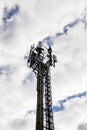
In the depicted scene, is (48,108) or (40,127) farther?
(48,108)

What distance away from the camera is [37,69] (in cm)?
5672

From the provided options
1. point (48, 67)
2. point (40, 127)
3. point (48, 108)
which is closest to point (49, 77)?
point (48, 67)

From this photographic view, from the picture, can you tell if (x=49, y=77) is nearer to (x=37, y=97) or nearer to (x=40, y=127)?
(x=37, y=97)

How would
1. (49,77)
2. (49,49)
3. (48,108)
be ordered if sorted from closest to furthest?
(48,108)
(49,77)
(49,49)

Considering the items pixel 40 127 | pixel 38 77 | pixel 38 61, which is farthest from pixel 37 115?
pixel 38 61

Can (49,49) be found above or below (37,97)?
above

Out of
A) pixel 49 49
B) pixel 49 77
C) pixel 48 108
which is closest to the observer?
pixel 48 108

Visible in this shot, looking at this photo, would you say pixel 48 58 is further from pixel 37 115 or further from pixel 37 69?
pixel 37 115

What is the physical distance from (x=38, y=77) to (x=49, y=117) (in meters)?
7.11

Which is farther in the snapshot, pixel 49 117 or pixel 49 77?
pixel 49 77

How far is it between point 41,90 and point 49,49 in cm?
931

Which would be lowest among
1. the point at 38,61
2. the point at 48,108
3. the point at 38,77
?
the point at 48,108

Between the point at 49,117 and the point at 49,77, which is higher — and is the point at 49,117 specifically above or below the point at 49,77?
below

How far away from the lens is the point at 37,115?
5050 cm
